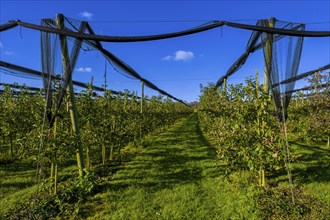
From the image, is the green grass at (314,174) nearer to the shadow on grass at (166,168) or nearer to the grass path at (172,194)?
the grass path at (172,194)

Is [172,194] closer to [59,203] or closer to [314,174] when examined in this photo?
[59,203]

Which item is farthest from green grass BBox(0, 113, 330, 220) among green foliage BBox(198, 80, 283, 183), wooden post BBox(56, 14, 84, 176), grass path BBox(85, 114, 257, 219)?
wooden post BBox(56, 14, 84, 176)

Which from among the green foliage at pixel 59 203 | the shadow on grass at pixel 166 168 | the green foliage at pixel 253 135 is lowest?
the green foliage at pixel 59 203

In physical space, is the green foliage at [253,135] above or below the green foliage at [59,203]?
above

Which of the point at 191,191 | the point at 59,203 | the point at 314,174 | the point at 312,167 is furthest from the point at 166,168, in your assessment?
the point at 312,167

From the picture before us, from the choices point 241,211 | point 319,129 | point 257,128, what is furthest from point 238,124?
point 319,129

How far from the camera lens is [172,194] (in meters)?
5.48

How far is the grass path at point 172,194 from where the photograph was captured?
4.57 meters

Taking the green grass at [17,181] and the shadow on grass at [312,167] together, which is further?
the shadow on grass at [312,167]

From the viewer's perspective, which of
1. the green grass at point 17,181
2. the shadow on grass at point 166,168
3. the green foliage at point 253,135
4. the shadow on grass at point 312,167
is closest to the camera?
the green foliage at point 253,135

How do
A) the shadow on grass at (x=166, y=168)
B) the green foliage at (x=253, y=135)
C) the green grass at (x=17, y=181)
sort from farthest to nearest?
the shadow on grass at (x=166, y=168) < the green grass at (x=17, y=181) < the green foliage at (x=253, y=135)

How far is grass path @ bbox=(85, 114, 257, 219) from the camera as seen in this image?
4.57m

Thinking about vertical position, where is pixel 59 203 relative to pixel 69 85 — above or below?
below

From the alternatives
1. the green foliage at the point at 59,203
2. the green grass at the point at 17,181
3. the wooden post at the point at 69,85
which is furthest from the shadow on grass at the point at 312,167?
the green grass at the point at 17,181
